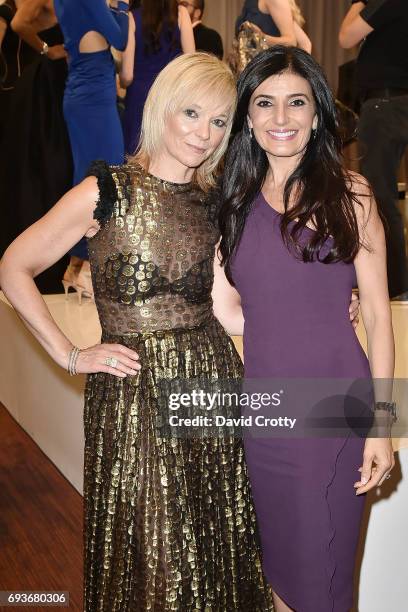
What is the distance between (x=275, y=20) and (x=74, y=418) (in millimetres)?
2262

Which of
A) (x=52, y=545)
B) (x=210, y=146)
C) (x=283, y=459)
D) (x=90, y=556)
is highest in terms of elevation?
(x=210, y=146)

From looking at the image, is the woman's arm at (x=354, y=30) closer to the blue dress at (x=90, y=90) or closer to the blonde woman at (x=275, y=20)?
the blonde woman at (x=275, y=20)

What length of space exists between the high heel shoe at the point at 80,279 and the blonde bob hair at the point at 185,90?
2.45m

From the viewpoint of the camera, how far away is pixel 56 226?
6.43 ft

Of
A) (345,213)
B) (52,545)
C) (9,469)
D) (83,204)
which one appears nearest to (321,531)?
(345,213)

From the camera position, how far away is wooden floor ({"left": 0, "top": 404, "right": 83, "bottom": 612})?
2.94 metres

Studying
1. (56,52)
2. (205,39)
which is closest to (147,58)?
(56,52)

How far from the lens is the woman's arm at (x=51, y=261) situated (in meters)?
1.94

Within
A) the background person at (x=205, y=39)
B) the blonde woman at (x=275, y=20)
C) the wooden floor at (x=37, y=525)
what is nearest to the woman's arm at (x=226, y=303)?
the wooden floor at (x=37, y=525)

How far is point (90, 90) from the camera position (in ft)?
13.3

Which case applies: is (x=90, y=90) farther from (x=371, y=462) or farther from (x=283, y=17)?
(x=371, y=462)

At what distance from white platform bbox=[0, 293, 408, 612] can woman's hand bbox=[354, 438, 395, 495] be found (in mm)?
540

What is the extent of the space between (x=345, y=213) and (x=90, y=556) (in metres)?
1.01

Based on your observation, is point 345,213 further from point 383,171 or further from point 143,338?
point 383,171
